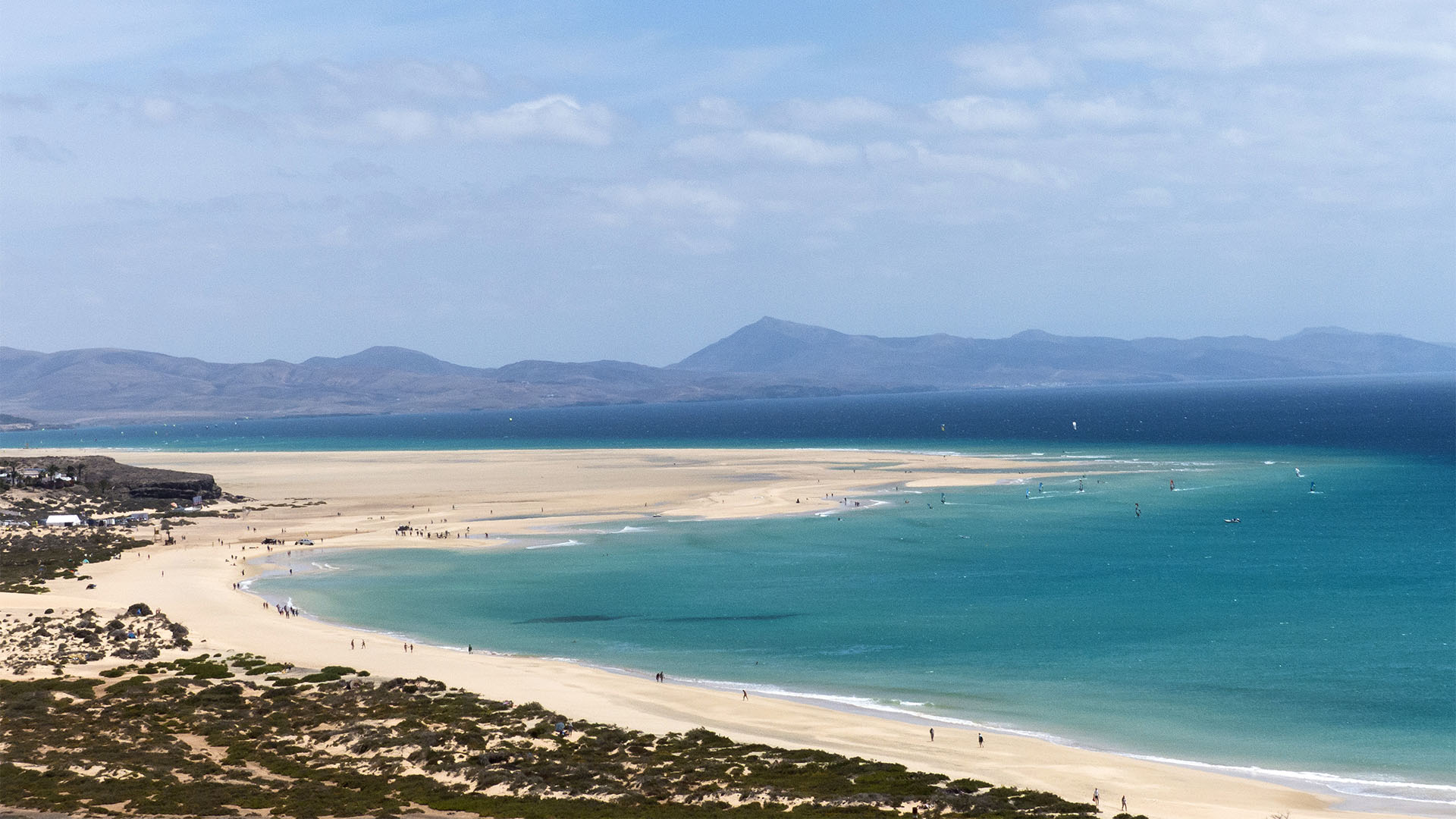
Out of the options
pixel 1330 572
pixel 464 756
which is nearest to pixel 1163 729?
pixel 464 756

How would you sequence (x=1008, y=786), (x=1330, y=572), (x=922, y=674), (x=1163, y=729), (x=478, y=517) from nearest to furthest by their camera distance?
(x=1008, y=786) → (x=1163, y=729) → (x=922, y=674) → (x=1330, y=572) → (x=478, y=517)

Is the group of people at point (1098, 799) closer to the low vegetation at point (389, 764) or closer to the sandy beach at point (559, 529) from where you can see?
the sandy beach at point (559, 529)

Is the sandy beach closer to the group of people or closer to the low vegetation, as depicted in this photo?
the group of people

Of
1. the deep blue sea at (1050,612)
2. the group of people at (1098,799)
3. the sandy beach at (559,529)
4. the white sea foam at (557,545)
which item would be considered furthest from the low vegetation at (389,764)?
the white sea foam at (557,545)

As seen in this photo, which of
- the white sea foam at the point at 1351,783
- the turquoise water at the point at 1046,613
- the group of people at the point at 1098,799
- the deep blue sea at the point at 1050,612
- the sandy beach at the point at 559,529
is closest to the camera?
the group of people at the point at 1098,799

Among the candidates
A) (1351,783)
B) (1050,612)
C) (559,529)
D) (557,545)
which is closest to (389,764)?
(1351,783)

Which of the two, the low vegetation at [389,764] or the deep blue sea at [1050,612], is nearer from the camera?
the low vegetation at [389,764]

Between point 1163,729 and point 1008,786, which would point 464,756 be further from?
point 1163,729
